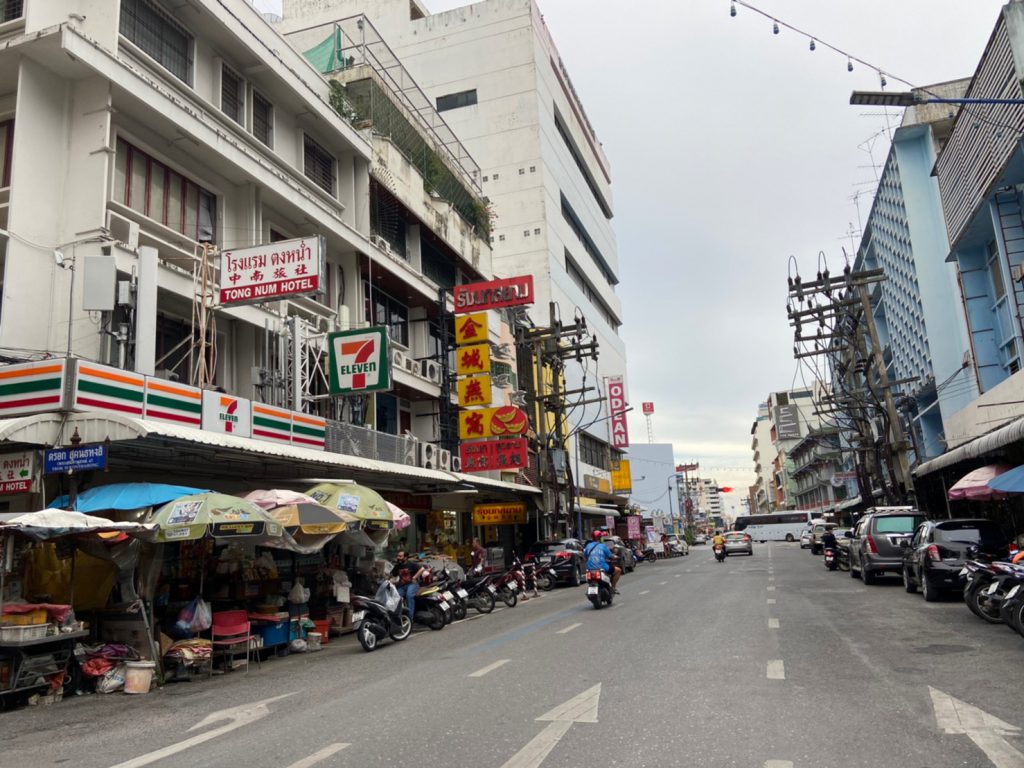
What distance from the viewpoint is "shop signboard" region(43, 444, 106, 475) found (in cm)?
1069

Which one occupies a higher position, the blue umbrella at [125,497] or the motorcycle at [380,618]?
the blue umbrella at [125,497]

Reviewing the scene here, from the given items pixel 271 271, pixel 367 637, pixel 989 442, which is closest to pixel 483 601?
pixel 367 637

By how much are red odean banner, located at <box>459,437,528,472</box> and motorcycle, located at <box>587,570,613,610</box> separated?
978 centimetres

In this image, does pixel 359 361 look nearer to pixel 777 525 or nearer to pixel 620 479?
pixel 620 479

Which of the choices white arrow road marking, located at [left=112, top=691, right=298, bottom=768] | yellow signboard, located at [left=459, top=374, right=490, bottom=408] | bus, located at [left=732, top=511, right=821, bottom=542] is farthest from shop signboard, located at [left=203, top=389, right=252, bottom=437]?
bus, located at [left=732, top=511, right=821, bottom=542]

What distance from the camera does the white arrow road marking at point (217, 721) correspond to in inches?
250

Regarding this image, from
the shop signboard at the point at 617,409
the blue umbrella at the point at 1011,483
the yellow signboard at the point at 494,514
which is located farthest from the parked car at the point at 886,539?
the shop signboard at the point at 617,409

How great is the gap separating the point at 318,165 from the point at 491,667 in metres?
18.3

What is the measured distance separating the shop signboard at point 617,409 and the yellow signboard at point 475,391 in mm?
28906

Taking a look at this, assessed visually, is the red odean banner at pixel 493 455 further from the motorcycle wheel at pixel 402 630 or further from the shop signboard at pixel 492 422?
the motorcycle wheel at pixel 402 630

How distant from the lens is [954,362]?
30.5 meters

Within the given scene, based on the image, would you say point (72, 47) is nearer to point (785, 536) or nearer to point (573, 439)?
point (573, 439)

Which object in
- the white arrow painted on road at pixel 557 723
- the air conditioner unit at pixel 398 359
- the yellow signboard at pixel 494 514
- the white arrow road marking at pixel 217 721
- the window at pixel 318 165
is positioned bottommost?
the white arrow road marking at pixel 217 721

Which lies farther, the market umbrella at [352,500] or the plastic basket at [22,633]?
the market umbrella at [352,500]
